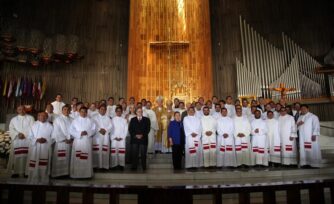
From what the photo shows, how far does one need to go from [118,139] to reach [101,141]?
383 mm

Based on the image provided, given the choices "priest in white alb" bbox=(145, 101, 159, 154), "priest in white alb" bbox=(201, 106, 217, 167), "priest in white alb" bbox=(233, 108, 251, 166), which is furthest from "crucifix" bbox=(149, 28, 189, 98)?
"priest in white alb" bbox=(233, 108, 251, 166)

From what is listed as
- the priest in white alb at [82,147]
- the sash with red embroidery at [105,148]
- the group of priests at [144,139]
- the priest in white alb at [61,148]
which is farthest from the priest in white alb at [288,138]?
the priest in white alb at [61,148]

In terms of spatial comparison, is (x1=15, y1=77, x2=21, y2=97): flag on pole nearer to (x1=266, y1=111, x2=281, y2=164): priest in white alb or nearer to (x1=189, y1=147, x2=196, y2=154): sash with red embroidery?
(x1=189, y1=147, x2=196, y2=154): sash with red embroidery

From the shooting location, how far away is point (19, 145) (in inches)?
229

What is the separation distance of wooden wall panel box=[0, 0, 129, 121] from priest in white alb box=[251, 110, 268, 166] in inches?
215

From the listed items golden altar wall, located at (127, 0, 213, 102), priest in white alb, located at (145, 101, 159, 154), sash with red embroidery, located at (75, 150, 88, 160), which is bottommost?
sash with red embroidery, located at (75, 150, 88, 160)

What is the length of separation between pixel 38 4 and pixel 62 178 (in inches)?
308

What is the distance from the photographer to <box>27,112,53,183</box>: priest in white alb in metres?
5.25

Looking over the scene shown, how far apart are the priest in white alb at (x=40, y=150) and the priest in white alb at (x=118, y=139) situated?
Answer: 52.1 inches

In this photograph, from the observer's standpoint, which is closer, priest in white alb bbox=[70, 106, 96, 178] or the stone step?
priest in white alb bbox=[70, 106, 96, 178]

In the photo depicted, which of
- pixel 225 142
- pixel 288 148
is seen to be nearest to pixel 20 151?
pixel 225 142

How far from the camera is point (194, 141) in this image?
618 centimetres

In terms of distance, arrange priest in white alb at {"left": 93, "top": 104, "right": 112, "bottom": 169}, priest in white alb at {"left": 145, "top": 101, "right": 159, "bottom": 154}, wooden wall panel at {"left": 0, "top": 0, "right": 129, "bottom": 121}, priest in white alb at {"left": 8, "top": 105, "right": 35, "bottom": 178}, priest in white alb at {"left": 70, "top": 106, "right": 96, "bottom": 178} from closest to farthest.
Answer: priest in white alb at {"left": 70, "top": 106, "right": 96, "bottom": 178} < priest in white alb at {"left": 8, "top": 105, "right": 35, "bottom": 178} < priest in white alb at {"left": 93, "top": 104, "right": 112, "bottom": 169} < priest in white alb at {"left": 145, "top": 101, "right": 159, "bottom": 154} < wooden wall panel at {"left": 0, "top": 0, "right": 129, "bottom": 121}

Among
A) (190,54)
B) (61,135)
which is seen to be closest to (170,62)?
(190,54)
